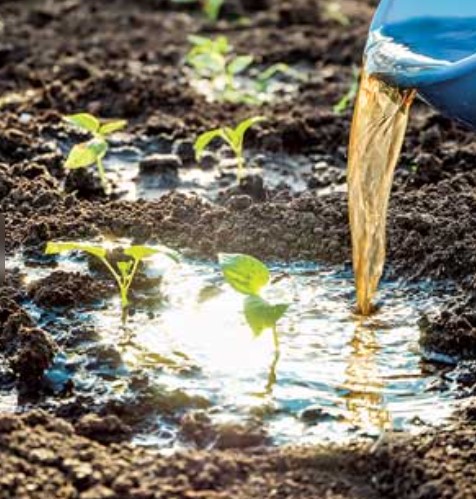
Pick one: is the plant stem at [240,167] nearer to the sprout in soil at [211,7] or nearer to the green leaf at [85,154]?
the green leaf at [85,154]

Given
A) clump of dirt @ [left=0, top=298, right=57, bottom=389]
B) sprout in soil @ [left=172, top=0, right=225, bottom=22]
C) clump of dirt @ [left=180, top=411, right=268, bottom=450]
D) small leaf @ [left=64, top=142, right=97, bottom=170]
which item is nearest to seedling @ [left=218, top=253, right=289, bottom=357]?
clump of dirt @ [left=180, top=411, right=268, bottom=450]

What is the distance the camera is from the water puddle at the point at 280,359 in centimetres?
394

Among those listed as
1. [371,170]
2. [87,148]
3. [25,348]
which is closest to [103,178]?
[87,148]

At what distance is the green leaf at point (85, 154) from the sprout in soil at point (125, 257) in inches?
19.7

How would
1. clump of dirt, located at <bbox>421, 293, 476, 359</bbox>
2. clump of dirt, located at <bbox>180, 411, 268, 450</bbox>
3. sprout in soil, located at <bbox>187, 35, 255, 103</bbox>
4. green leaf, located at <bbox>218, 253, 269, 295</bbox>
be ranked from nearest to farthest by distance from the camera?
clump of dirt, located at <bbox>180, 411, 268, 450</bbox>, green leaf, located at <bbox>218, 253, 269, 295</bbox>, clump of dirt, located at <bbox>421, 293, 476, 359</bbox>, sprout in soil, located at <bbox>187, 35, 255, 103</bbox>

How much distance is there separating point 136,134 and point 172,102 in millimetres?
348

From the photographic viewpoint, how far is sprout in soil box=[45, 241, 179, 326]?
13.5 ft

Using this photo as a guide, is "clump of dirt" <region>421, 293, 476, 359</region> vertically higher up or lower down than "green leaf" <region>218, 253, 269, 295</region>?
lower down

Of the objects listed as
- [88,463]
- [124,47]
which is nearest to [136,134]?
[124,47]

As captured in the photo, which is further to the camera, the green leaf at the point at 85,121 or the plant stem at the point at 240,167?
the plant stem at the point at 240,167

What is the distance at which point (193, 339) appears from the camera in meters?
4.34

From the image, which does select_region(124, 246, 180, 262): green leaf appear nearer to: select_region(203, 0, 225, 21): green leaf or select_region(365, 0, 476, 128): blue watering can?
select_region(365, 0, 476, 128): blue watering can

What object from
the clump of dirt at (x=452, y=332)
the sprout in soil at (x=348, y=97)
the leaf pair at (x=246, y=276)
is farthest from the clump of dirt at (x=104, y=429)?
the sprout in soil at (x=348, y=97)

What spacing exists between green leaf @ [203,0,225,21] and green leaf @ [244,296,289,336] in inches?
151
